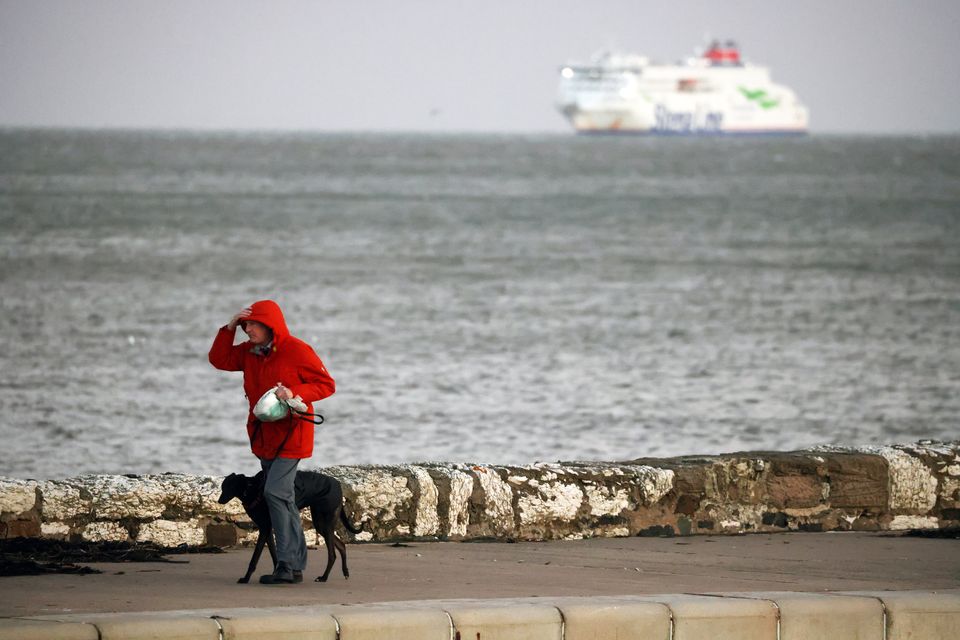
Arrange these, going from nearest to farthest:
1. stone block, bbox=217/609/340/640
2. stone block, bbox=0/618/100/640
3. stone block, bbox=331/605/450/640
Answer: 1. stone block, bbox=0/618/100/640
2. stone block, bbox=217/609/340/640
3. stone block, bbox=331/605/450/640

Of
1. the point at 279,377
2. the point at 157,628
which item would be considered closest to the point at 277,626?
the point at 157,628

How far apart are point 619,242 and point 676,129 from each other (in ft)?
446

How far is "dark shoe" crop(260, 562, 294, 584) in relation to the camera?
5.91 metres

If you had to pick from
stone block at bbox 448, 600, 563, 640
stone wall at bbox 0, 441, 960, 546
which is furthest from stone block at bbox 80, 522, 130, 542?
→ stone block at bbox 448, 600, 563, 640

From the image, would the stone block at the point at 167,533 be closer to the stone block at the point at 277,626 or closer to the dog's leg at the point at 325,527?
the dog's leg at the point at 325,527

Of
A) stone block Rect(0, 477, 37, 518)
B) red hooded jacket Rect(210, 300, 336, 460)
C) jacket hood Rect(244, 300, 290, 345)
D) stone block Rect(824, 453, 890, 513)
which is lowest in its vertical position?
stone block Rect(0, 477, 37, 518)

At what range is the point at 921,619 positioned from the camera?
5.44 metres

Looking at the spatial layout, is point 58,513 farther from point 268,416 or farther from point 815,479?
point 815,479

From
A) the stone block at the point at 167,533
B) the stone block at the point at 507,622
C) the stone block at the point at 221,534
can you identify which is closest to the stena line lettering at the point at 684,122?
the stone block at the point at 221,534

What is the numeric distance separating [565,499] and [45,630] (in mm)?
3123

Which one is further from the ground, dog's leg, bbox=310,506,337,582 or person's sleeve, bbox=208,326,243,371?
person's sleeve, bbox=208,326,243,371

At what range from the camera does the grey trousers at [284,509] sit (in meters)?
5.94

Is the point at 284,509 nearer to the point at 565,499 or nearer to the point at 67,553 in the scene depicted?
the point at 67,553

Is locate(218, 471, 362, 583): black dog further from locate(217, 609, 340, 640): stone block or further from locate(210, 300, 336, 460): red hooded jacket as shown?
locate(217, 609, 340, 640): stone block
